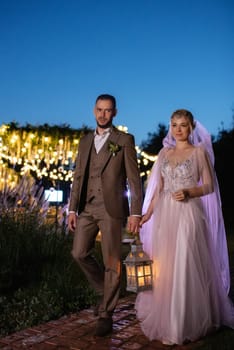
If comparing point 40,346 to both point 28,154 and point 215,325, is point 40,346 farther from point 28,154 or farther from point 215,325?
point 28,154

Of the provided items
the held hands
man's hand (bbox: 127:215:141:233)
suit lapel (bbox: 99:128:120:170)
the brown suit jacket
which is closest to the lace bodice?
the held hands

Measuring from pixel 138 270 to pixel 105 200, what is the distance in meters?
0.69

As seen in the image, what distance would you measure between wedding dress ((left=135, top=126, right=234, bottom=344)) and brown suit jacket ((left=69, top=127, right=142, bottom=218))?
0.92 feet

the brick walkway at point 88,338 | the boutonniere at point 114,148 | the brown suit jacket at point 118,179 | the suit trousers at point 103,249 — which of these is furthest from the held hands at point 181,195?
the brick walkway at point 88,338

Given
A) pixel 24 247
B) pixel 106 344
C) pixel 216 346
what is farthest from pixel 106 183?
pixel 24 247

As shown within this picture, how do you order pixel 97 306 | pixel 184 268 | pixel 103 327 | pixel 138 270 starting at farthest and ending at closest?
pixel 97 306
pixel 103 327
pixel 138 270
pixel 184 268

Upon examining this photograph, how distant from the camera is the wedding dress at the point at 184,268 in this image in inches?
137

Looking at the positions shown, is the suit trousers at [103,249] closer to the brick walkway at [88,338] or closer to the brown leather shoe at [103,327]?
the brown leather shoe at [103,327]

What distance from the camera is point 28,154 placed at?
22.1 m

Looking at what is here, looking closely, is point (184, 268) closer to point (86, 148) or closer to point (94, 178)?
point (94, 178)

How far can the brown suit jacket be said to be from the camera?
3.84m

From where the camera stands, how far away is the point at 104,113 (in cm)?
399

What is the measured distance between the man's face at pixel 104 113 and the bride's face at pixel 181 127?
588 millimetres

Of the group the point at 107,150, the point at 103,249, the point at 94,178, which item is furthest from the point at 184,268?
the point at 107,150
